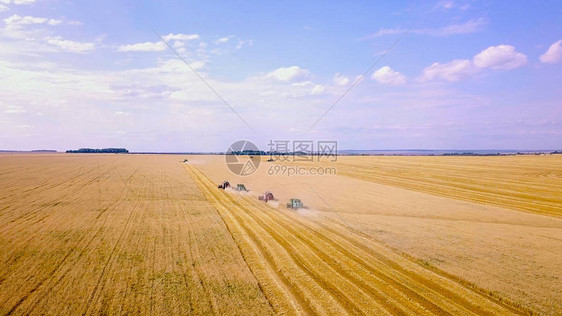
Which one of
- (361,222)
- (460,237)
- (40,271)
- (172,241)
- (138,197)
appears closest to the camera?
(40,271)

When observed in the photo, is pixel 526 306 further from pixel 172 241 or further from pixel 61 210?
pixel 61 210

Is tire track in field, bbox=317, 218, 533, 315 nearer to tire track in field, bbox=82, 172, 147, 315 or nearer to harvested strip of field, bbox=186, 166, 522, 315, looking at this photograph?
harvested strip of field, bbox=186, 166, 522, 315

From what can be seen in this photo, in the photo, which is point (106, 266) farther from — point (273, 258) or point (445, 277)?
point (445, 277)

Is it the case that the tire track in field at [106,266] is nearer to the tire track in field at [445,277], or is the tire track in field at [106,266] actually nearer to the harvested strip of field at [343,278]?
the harvested strip of field at [343,278]

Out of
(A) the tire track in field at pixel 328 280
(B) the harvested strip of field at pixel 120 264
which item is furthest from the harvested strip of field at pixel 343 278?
(B) the harvested strip of field at pixel 120 264

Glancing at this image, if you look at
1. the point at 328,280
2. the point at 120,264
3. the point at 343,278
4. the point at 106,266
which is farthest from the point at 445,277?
the point at 106,266

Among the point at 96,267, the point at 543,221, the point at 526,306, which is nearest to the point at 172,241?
the point at 96,267
